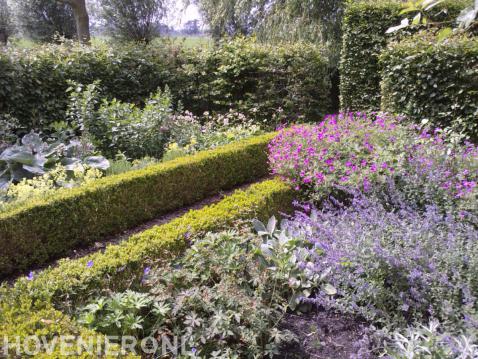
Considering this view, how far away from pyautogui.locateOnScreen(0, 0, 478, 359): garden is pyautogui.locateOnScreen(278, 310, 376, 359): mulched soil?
0.5 inches

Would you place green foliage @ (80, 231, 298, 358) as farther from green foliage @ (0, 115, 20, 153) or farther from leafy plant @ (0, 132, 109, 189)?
green foliage @ (0, 115, 20, 153)

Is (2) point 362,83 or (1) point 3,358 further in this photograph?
(2) point 362,83

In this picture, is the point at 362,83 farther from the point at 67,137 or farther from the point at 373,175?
the point at 67,137

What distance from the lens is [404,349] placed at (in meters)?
2.15

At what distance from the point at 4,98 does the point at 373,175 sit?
569cm

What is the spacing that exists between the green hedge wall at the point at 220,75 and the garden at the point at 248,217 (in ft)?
0.23

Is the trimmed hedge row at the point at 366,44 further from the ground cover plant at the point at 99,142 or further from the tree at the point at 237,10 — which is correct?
the tree at the point at 237,10

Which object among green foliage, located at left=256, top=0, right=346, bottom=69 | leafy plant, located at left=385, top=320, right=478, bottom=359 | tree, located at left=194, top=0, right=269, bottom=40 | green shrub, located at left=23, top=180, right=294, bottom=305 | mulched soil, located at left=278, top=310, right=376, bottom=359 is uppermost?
tree, located at left=194, top=0, right=269, bottom=40

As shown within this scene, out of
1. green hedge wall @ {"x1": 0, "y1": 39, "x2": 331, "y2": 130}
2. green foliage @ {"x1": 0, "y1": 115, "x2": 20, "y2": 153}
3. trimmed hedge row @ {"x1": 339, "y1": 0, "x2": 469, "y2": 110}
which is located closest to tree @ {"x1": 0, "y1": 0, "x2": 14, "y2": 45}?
green hedge wall @ {"x1": 0, "y1": 39, "x2": 331, "y2": 130}

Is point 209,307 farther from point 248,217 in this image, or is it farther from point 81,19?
point 81,19

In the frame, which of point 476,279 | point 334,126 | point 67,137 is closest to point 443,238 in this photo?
point 476,279

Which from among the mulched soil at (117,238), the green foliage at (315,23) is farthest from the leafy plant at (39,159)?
the green foliage at (315,23)

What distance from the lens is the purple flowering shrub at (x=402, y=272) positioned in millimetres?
2383

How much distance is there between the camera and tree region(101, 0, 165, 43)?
1706 cm
